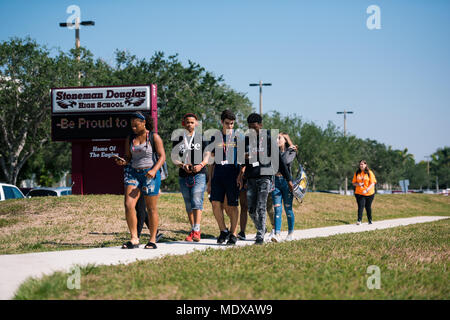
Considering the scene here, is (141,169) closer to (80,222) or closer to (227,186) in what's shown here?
(227,186)

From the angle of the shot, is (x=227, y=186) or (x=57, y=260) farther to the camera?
(x=227, y=186)

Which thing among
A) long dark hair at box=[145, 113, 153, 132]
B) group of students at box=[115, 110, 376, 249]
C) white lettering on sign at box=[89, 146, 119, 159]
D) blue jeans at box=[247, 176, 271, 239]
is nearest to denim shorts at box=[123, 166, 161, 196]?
group of students at box=[115, 110, 376, 249]

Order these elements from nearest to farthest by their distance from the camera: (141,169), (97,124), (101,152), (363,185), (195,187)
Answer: (141,169), (195,187), (363,185), (97,124), (101,152)

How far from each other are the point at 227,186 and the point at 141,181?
5.02 ft

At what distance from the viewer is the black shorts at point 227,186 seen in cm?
868

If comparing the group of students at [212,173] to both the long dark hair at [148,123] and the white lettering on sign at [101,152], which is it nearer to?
the long dark hair at [148,123]

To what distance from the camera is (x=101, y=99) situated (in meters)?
18.9

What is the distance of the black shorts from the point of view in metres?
8.68

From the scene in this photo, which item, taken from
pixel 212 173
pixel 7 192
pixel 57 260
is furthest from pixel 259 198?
pixel 7 192
